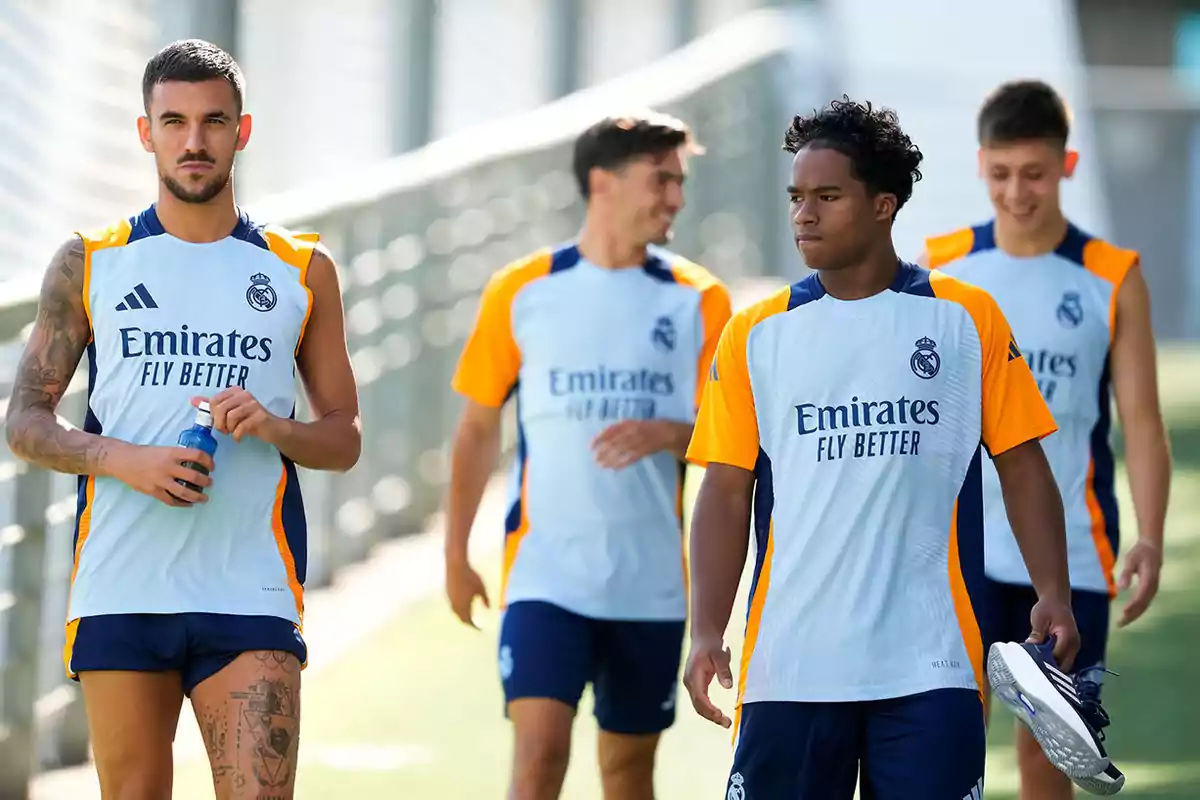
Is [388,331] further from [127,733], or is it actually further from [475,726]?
[127,733]

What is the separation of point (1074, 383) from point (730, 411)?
1.73 meters

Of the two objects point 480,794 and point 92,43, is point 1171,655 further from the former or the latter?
point 92,43

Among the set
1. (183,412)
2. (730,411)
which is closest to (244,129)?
(183,412)

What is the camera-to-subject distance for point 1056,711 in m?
4.33

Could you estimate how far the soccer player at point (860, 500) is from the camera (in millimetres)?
4633

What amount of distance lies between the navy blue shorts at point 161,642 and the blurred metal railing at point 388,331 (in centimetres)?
254

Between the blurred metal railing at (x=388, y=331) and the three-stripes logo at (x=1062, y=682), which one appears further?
the blurred metal railing at (x=388, y=331)

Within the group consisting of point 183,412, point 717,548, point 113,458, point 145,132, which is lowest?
point 717,548

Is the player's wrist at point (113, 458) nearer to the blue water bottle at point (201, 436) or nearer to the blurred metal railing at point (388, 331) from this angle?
the blue water bottle at point (201, 436)

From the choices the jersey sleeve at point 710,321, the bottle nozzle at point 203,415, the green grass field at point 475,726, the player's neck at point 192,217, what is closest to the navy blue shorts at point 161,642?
the bottle nozzle at point 203,415

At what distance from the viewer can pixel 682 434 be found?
6.25 meters

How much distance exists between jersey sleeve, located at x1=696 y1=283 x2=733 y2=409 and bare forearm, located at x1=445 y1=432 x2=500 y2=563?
61cm

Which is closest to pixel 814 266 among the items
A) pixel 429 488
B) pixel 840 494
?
pixel 840 494

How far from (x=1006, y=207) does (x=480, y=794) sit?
2.92m
